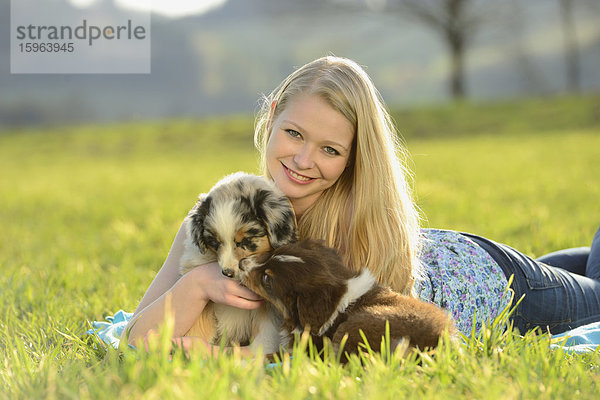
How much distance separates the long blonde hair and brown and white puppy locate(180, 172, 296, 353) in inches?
22.1

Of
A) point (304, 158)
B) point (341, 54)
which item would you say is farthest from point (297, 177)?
point (341, 54)

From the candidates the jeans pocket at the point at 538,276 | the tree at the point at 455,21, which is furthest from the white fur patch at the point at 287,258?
the tree at the point at 455,21

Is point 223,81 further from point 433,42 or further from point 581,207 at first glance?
point 581,207

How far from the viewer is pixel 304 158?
11.2 feet

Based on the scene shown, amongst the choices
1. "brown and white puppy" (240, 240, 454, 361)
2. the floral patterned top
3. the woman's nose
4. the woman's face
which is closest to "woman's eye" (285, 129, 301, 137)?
the woman's face

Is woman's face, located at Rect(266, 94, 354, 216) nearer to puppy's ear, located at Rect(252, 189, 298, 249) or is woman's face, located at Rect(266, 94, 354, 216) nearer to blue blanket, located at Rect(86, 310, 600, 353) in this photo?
puppy's ear, located at Rect(252, 189, 298, 249)

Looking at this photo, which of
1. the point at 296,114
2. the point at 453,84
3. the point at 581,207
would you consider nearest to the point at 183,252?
the point at 296,114

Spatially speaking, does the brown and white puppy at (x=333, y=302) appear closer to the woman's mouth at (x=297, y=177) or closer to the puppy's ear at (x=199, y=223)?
the puppy's ear at (x=199, y=223)

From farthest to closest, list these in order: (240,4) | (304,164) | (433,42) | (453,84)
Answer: (240,4) < (433,42) < (453,84) < (304,164)

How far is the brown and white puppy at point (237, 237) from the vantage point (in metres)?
2.89

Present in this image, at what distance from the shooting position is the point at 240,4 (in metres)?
135

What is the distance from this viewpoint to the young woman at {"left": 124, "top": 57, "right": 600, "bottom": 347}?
3465 millimetres

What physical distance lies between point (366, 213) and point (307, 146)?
1.92 ft

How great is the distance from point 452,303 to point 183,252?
1.76 metres
